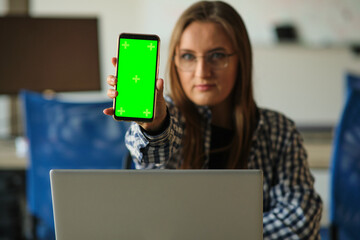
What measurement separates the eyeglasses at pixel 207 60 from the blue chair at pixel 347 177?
22.6 inches

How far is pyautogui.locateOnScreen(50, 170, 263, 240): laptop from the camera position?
67cm

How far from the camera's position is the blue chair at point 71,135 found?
156cm

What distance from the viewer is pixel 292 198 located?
1091mm

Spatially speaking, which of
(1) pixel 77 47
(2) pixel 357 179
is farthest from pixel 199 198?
(1) pixel 77 47

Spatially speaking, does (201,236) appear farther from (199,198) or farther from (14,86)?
(14,86)

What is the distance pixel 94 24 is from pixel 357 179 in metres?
1.25

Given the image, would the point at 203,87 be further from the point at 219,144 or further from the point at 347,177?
the point at 347,177

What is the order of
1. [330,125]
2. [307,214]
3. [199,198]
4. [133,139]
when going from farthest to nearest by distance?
[330,125], [307,214], [133,139], [199,198]

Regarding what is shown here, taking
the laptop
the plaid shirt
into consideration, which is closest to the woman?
the plaid shirt

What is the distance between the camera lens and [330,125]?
11.3ft

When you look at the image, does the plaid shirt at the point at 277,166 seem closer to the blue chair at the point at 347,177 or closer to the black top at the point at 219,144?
the black top at the point at 219,144

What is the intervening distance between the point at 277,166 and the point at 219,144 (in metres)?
0.15

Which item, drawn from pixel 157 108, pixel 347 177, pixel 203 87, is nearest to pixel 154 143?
pixel 157 108

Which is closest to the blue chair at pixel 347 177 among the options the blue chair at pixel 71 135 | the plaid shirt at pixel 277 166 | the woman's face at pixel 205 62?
the plaid shirt at pixel 277 166
